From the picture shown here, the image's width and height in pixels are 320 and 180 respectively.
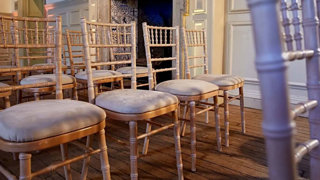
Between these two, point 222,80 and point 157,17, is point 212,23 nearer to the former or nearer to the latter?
point 222,80

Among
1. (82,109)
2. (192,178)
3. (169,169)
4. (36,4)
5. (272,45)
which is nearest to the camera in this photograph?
(272,45)

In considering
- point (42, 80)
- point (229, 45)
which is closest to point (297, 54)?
point (42, 80)

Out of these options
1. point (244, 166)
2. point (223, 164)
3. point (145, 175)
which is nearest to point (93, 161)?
point (145, 175)

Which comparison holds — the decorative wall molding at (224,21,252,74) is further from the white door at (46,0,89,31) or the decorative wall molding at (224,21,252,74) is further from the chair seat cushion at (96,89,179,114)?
the white door at (46,0,89,31)

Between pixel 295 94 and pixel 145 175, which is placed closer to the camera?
pixel 145 175

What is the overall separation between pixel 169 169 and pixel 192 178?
0.17 m

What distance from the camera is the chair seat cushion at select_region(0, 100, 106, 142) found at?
89cm

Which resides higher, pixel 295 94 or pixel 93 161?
pixel 295 94

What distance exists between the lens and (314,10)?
67 cm

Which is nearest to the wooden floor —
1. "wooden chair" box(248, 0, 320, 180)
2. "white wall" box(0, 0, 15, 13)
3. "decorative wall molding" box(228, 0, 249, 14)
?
"wooden chair" box(248, 0, 320, 180)

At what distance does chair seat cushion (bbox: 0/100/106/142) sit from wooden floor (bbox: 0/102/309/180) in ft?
1.13

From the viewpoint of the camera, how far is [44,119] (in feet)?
3.09

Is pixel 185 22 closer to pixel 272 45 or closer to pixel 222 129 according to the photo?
pixel 222 129

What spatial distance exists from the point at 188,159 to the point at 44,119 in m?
1.18
